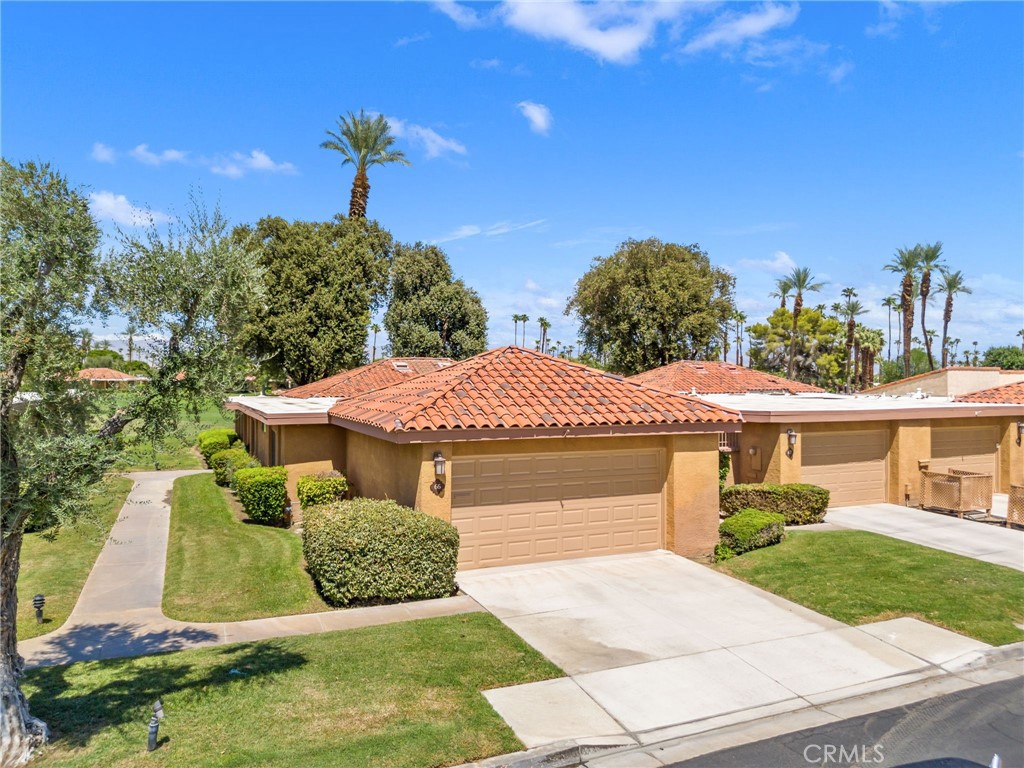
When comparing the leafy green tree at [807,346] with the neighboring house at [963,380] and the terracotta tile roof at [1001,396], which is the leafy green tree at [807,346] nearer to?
the neighboring house at [963,380]

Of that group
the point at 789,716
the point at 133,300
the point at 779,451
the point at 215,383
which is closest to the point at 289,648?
the point at 215,383

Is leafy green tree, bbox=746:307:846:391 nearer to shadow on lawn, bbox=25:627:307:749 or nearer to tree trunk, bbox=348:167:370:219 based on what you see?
tree trunk, bbox=348:167:370:219

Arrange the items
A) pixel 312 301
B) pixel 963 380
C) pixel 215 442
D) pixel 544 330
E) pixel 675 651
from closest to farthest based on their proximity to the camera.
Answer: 1. pixel 675 651
2. pixel 963 380
3. pixel 215 442
4. pixel 312 301
5. pixel 544 330

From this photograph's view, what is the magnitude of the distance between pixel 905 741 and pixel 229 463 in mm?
21480

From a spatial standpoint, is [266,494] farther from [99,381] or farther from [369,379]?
[99,381]

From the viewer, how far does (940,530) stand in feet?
52.3

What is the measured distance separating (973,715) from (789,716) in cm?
199

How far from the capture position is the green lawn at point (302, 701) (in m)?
6.61

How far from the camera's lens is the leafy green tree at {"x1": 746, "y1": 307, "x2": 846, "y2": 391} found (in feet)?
199

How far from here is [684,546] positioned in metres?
14.4

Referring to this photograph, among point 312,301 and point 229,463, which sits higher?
point 312,301

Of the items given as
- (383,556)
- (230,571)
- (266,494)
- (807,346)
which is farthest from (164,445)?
(807,346)

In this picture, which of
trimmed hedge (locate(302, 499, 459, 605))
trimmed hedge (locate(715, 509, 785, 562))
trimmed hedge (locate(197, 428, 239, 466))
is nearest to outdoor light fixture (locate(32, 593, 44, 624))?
trimmed hedge (locate(302, 499, 459, 605))

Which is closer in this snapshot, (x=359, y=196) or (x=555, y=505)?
(x=555, y=505)
